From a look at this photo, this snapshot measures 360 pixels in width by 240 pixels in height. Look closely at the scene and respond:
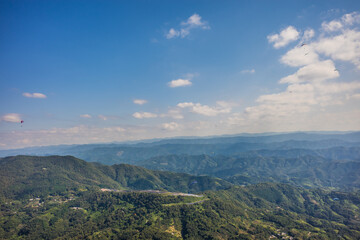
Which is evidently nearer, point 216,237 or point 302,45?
point 302,45

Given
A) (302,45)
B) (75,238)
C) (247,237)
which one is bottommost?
(247,237)

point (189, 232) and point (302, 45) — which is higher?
point (302, 45)

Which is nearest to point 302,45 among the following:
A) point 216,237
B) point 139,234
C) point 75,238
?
point 216,237

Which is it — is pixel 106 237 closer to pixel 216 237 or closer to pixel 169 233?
pixel 169 233

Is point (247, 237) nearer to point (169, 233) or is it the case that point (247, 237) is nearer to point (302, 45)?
point (169, 233)

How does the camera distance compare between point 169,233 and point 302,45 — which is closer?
point 302,45

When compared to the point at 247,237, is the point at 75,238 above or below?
above

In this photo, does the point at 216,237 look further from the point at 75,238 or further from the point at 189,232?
the point at 75,238

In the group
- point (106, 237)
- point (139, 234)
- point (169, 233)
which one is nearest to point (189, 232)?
point (169, 233)
